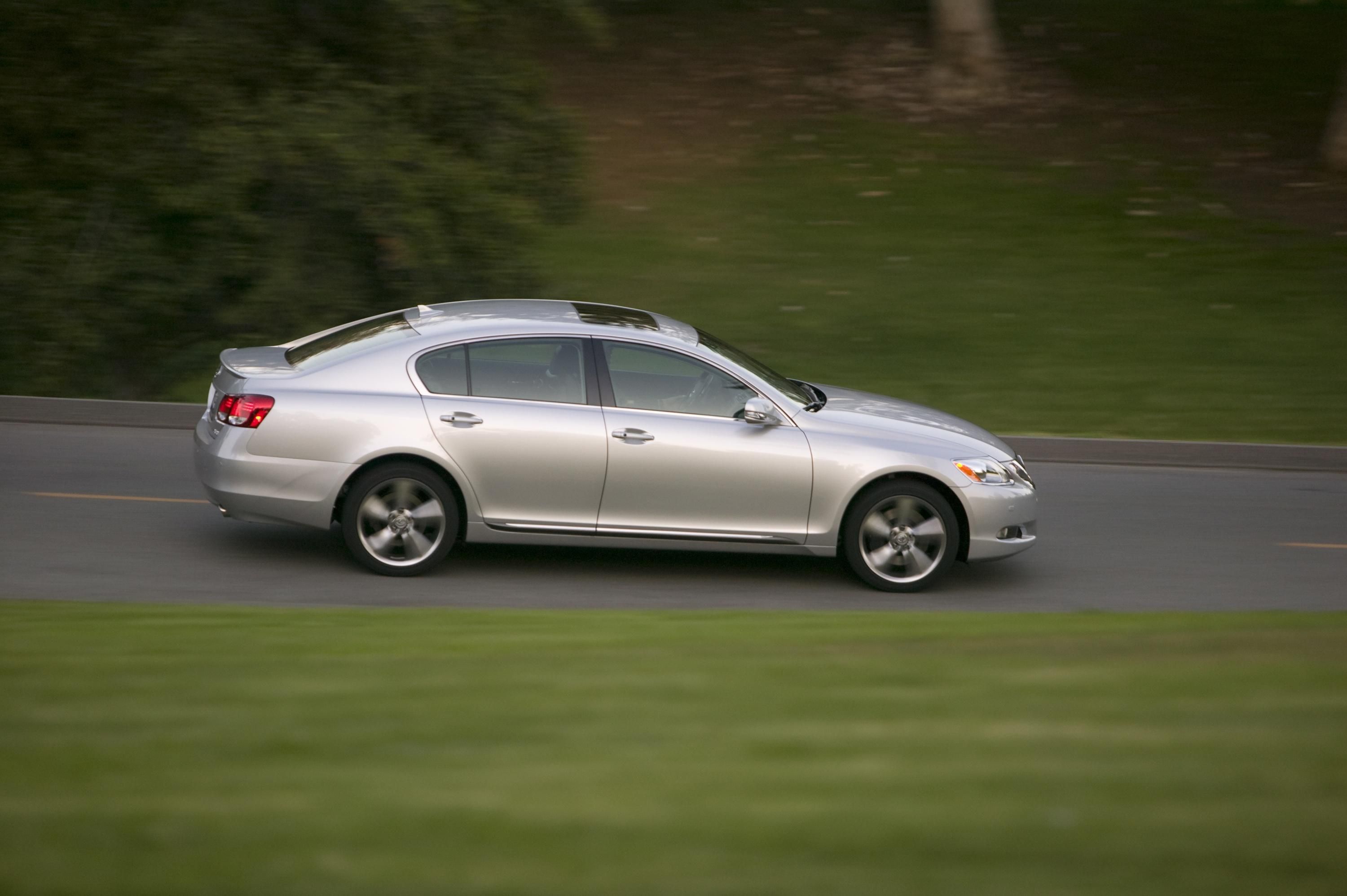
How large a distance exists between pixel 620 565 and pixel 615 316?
5.12 ft

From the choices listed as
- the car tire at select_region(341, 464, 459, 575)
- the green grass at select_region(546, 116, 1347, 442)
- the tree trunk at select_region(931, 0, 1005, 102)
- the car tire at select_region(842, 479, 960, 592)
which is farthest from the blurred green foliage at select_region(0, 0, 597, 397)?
the tree trunk at select_region(931, 0, 1005, 102)

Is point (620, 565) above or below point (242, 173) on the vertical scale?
below

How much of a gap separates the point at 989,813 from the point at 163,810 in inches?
87.3

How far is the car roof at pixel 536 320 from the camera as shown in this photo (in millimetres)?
8180

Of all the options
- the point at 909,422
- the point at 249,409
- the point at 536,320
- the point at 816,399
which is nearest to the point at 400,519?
the point at 249,409

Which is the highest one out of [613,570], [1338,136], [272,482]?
[1338,136]

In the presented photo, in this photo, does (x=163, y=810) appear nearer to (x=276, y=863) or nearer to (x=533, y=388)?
(x=276, y=863)

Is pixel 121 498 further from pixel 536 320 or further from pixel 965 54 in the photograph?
pixel 965 54

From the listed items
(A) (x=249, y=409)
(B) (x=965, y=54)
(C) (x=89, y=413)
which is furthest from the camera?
(B) (x=965, y=54)

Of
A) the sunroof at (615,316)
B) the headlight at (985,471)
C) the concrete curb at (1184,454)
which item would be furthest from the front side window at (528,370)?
the concrete curb at (1184,454)

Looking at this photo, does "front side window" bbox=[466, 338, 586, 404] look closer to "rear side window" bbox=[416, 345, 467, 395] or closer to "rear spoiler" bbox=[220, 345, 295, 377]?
"rear side window" bbox=[416, 345, 467, 395]

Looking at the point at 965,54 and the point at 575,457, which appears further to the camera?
the point at 965,54

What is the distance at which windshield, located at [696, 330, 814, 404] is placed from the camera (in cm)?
835

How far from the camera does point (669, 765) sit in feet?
13.5
